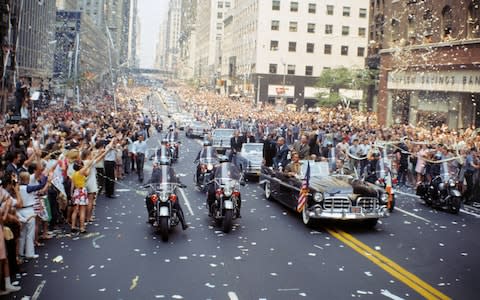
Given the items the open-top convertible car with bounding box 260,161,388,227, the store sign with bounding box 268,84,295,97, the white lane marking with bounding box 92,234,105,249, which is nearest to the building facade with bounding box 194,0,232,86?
the store sign with bounding box 268,84,295,97

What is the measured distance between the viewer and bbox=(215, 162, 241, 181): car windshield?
1268 centimetres

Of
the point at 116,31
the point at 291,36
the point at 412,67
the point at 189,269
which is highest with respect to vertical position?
the point at 116,31

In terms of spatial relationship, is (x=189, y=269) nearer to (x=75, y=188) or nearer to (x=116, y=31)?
(x=75, y=188)

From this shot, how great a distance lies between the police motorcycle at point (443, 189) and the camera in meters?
15.3

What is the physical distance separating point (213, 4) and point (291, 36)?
248 feet

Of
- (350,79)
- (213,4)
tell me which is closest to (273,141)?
(350,79)

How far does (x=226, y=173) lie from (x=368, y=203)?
3.09 metres

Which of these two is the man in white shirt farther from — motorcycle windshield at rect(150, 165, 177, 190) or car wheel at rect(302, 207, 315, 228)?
car wheel at rect(302, 207, 315, 228)

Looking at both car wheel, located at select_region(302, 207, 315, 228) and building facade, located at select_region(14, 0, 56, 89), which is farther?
building facade, located at select_region(14, 0, 56, 89)

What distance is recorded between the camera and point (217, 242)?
445 inches

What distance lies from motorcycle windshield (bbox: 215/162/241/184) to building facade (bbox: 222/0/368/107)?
66.5 meters

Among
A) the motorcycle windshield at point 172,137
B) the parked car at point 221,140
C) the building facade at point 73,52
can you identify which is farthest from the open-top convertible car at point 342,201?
the building facade at point 73,52

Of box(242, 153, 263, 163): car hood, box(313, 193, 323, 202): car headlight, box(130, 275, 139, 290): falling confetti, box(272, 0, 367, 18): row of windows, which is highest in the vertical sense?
box(272, 0, 367, 18): row of windows

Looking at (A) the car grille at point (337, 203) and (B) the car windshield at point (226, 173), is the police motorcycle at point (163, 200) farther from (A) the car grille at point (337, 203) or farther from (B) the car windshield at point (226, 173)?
(A) the car grille at point (337, 203)
